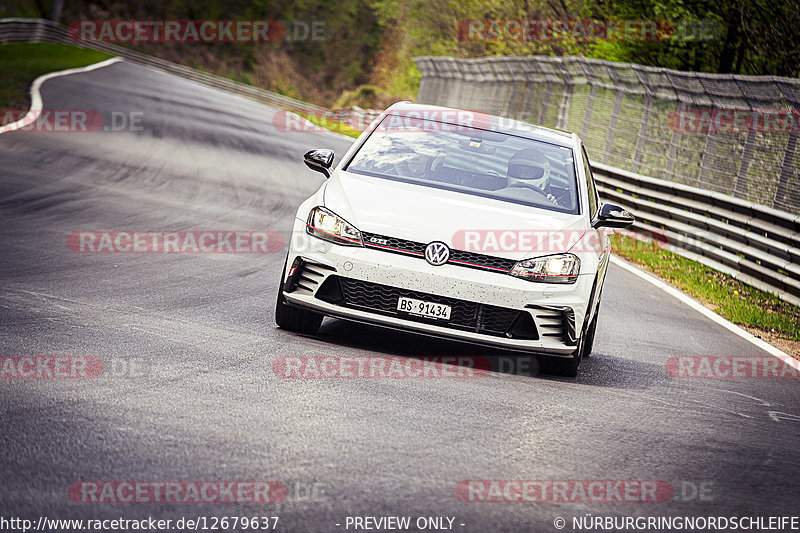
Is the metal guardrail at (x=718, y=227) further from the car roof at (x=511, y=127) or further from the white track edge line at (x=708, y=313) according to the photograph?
the car roof at (x=511, y=127)

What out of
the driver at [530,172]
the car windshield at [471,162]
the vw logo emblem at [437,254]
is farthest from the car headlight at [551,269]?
the driver at [530,172]

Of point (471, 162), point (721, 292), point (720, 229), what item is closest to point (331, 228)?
point (471, 162)

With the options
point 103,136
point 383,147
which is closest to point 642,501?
point 383,147

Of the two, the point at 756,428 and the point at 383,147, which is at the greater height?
the point at 383,147

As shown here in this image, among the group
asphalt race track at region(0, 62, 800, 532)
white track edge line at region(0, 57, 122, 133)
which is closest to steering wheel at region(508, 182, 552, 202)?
asphalt race track at region(0, 62, 800, 532)

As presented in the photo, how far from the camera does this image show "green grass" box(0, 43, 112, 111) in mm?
26578

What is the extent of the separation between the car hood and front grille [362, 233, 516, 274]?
0.03m

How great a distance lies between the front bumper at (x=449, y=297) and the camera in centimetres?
711

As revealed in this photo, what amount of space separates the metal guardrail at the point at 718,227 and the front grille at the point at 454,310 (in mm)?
6793

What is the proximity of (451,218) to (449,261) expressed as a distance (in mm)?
351

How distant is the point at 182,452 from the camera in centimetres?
482

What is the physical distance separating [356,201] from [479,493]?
3176mm

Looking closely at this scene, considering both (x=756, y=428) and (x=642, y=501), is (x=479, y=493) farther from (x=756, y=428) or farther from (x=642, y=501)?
(x=756, y=428)

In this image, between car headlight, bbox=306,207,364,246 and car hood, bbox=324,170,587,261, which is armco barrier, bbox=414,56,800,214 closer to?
car hood, bbox=324,170,587,261
